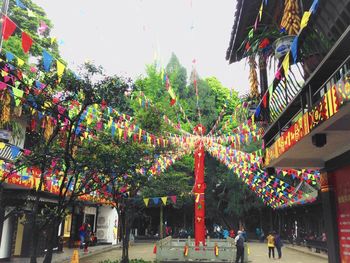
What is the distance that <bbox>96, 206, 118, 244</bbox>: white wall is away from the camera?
32.6 meters

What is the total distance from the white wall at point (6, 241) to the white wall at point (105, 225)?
13.7 meters

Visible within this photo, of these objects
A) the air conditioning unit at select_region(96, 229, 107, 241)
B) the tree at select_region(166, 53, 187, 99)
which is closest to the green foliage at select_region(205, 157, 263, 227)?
the tree at select_region(166, 53, 187, 99)

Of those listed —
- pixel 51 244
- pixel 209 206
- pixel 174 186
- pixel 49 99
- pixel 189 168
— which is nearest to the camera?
pixel 51 244

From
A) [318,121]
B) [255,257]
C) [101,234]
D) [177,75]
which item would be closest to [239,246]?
[255,257]

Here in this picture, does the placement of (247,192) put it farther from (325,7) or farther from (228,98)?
(325,7)

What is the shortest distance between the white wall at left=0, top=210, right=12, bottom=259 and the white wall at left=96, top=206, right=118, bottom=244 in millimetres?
13667

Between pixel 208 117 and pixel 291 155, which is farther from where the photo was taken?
pixel 208 117

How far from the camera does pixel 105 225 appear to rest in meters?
33.0

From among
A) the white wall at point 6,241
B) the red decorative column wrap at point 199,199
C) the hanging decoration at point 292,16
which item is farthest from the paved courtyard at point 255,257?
the hanging decoration at point 292,16

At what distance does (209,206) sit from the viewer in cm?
3928

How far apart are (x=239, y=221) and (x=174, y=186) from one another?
661 inches

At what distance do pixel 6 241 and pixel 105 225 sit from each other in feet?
47.3

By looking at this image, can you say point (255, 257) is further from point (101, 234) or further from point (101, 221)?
point (101, 221)

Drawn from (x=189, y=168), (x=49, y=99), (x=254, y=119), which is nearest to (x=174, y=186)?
(x=189, y=168)
